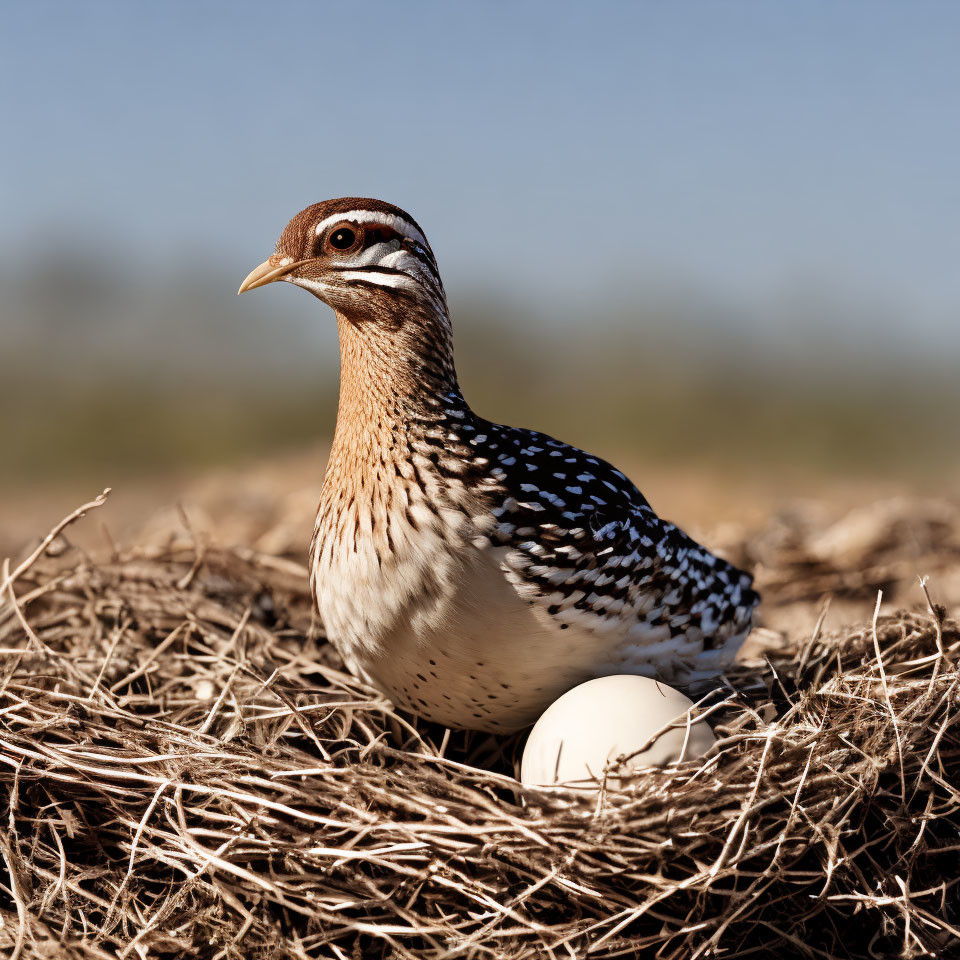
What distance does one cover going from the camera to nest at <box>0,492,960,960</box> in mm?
2596

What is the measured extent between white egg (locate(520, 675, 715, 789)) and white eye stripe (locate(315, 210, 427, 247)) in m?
1.64

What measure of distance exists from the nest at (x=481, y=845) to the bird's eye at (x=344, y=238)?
1.56 m

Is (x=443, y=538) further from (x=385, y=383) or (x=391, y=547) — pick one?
(x=385, y=383)

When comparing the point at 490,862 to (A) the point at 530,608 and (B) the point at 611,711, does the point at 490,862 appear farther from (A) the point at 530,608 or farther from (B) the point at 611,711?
(A) the point at 530,608

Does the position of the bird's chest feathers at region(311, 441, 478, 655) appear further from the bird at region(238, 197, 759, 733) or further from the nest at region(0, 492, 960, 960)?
the nest at region(0, 492, 960, 960)

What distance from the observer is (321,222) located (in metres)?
3.17

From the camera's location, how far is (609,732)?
2840mm

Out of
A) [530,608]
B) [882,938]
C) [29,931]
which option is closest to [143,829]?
[29,931]

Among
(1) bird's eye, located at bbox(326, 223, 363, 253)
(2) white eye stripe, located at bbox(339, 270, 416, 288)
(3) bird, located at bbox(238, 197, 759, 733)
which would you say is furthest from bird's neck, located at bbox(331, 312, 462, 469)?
(1) bird's eye, located at bbox(326, 223, 363, 253)

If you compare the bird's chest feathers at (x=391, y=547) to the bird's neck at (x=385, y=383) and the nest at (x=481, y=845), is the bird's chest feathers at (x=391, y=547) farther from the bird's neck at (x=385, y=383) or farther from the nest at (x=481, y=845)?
the nest at (x=481, y=845)

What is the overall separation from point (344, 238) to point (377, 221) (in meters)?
0.13

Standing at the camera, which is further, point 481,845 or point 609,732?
point 609,732

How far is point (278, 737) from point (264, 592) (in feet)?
5.36

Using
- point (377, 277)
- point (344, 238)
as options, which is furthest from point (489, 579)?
point (344, 238)
